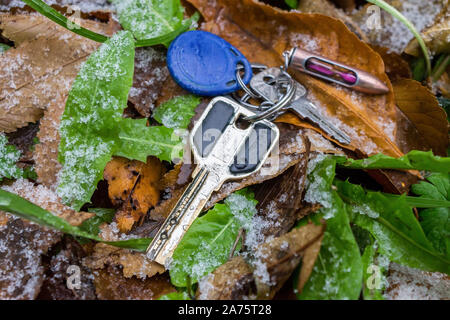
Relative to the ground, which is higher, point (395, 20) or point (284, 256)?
point (395, 20)

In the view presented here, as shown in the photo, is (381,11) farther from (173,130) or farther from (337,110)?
(173,130)

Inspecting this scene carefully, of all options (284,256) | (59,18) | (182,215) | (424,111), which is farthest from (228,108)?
(424,111)

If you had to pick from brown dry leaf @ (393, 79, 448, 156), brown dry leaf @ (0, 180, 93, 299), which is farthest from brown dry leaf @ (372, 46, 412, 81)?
brown dry leaf @ (0, 180, 93, 299)

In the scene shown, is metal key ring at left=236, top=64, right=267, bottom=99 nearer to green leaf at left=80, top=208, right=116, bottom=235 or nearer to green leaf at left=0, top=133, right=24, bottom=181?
green leaf at left=80, top=208, right=116, bottom=235

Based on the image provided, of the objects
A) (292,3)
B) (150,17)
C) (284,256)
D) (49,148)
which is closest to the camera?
(284,256)

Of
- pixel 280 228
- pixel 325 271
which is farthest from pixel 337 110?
pixel 325 271

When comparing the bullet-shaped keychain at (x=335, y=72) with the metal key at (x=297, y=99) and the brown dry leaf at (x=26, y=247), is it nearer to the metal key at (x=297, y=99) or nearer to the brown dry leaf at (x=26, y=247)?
the metal key at (x=297, y=99)

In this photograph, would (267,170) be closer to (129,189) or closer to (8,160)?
(129,189)
